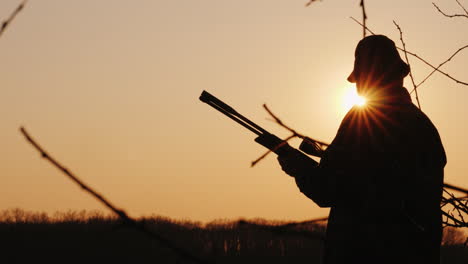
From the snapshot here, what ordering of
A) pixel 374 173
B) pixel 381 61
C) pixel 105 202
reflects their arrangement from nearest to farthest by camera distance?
1. pixel 105 202
2. pixel 374 173
3. pixel 381 61

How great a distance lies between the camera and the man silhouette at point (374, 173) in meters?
3.14

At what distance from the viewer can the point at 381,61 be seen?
3.51 meters

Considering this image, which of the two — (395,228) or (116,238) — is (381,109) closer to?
A: (395,228)

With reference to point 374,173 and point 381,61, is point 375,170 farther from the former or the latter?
point 381,61

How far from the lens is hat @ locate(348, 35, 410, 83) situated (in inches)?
137

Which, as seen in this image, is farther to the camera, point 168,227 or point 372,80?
point 168,227

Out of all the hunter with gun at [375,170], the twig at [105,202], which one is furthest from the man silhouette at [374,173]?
the twig at [105,202]

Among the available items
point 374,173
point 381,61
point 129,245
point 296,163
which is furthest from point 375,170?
point 129,245

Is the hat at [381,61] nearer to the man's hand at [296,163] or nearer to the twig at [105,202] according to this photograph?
the man's hand at [296,163]

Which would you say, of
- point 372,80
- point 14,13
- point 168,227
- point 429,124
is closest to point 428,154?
point 429,124

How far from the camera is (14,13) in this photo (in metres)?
1.29

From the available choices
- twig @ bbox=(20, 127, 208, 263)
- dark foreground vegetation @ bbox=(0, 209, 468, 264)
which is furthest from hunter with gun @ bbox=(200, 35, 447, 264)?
dark foreground vegetation @ bbox=(0, 209, 468, 264)

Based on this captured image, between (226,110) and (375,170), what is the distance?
2.14 feet

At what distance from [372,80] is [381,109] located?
18cm
